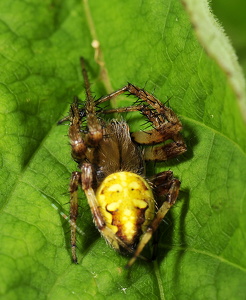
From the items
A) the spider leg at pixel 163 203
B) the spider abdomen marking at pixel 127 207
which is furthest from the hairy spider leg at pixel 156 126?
the spider abdomen marking at pixel 127 207

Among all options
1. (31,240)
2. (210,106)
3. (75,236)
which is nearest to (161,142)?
(210,106)

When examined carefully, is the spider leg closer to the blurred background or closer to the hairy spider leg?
the hairy spider leg

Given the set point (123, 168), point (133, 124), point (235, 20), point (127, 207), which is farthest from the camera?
point (235, 20)

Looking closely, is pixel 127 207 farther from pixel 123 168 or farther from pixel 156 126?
pixel 156 126

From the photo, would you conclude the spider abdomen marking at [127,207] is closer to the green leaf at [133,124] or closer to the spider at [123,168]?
the spider at [123,168]

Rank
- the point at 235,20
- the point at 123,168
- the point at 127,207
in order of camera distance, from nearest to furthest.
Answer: the point at 127,207 < the point at 123,168 < the point at 235,20

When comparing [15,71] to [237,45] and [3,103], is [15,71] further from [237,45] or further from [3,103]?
[237,45]

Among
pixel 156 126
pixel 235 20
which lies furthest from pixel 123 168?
pixel 235 20

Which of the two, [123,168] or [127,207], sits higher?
[123,168]
